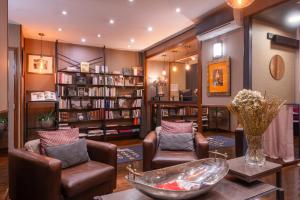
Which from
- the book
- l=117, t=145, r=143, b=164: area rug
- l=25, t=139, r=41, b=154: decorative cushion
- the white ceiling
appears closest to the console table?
l=25, t=139, r=41, b=154: decorative cushion

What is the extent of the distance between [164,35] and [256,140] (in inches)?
150

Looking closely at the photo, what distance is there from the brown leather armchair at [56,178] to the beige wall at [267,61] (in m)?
2.68

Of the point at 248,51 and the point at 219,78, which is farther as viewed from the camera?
the point at 219,78

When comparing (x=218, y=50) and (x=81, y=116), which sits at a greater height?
(x=218, y=50)

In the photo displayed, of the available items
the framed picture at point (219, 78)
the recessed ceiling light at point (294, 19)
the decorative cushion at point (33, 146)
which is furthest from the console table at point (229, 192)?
the recessed ceiling light at point (294, 19)

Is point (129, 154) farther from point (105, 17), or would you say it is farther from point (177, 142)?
point (105, 17)

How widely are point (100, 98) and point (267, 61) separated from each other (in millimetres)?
4160

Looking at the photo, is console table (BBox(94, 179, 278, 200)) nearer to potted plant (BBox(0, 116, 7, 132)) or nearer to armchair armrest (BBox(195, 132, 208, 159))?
armchair armrest (BBox(195, 132, 208, 159))

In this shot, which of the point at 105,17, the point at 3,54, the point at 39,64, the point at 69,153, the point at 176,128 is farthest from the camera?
the point at 39,64

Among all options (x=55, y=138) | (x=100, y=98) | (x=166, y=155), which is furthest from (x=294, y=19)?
(x=100, y=98)

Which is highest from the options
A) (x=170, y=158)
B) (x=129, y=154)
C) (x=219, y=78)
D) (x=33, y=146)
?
(x=219, y=78)

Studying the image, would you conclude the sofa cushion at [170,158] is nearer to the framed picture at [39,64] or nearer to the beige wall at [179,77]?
the framed picture at [39,64]

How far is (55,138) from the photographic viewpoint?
239 centimetres

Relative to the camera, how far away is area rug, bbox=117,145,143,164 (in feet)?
13.3
